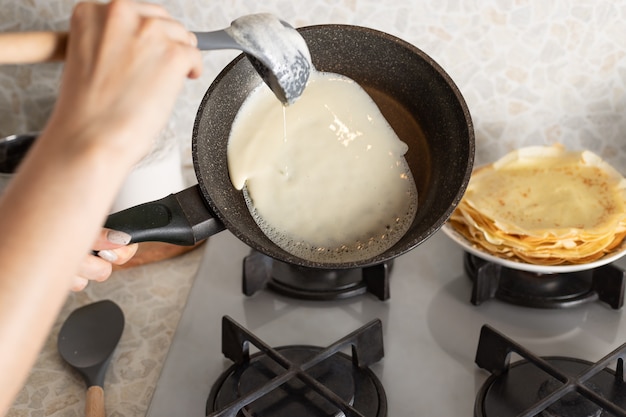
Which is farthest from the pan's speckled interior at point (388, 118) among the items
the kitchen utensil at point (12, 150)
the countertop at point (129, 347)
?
the kitchen utensil at point (12, 150)

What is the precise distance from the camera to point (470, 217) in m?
0.93

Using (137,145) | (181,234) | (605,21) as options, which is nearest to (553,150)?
(605,21)

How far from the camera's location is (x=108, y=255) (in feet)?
2.55

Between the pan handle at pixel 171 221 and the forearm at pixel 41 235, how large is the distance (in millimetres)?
291

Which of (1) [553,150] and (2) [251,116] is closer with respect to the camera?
(2) [251,116]

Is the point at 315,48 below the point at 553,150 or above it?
above

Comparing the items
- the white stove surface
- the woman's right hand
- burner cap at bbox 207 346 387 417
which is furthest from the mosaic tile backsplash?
the woman's right hand

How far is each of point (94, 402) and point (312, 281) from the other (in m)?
0.31

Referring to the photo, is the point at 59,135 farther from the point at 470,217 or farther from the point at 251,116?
the point at 470,217

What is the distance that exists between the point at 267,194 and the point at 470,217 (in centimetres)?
27

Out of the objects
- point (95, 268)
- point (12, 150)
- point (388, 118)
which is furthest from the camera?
point (12, 150)

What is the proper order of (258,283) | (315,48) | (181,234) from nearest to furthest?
(181,234)
(315,48)
(258,283)

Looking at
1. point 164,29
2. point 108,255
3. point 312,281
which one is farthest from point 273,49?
point 312,281

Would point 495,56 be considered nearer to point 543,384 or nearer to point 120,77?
point 543,384
